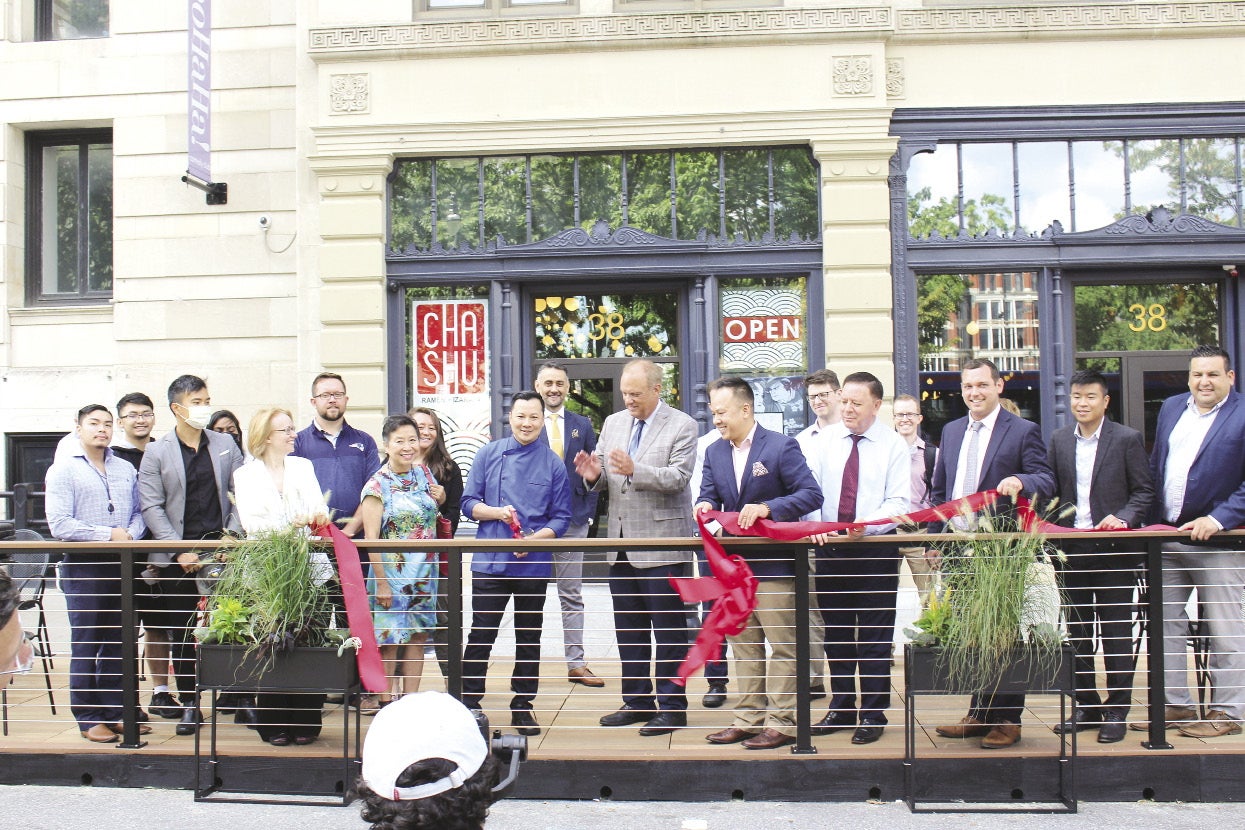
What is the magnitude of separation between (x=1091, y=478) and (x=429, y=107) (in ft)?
29.0

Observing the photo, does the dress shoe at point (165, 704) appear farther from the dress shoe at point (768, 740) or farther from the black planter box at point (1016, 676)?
the black planter box at point (1016, 676)

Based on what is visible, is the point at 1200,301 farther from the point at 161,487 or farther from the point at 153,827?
the point at 153,827

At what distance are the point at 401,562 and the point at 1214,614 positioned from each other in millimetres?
4927

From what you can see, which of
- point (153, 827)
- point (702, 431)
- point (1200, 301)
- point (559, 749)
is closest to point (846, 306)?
point (702, 431)

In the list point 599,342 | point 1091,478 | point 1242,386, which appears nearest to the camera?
point 1091,478

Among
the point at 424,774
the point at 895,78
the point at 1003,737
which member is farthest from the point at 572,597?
the point at 895,78

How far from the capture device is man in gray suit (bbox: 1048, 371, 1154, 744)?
683 centimetres

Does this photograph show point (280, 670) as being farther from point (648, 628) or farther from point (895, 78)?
point (895, 78)

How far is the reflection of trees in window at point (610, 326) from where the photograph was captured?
13383 mm

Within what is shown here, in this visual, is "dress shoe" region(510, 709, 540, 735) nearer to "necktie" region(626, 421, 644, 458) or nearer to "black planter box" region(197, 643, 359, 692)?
"black planter box" region(197, 643, 359, 692)

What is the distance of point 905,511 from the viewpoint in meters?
7.18

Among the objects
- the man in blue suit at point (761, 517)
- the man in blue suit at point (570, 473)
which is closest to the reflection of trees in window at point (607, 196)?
the man in blue suit at point (570, 473)

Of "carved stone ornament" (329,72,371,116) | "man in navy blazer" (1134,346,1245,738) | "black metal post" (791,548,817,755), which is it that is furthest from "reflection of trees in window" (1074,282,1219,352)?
"carved stone ornament" (329,72,371,116)

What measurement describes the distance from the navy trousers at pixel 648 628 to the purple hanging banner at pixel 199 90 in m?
8.30
